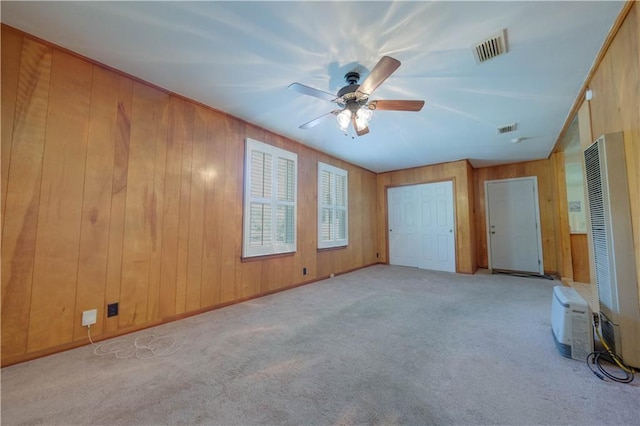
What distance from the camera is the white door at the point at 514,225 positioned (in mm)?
5165

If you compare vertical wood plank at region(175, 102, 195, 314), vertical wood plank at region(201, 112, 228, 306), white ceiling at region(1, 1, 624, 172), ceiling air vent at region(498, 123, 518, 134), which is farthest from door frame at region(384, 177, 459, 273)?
vertical wood plank at region(175, 102, 195, 314)

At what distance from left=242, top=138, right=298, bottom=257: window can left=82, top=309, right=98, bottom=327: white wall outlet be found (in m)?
1.50

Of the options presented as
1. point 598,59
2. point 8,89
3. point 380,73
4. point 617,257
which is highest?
point 598,59

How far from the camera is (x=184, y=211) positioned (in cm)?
273

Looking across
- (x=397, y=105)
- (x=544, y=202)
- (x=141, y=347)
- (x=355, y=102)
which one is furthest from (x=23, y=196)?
(x=544, y=202)

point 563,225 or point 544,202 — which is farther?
point 544,202

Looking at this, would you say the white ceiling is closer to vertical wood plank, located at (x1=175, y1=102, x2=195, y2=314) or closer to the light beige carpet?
vertical wood plank, located at (x1=175, y1=102, x2=195, y2=314)

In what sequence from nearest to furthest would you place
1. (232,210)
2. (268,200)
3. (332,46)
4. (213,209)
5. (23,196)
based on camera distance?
(23,196), (332,46), (213,209), (232,210), (268,200)

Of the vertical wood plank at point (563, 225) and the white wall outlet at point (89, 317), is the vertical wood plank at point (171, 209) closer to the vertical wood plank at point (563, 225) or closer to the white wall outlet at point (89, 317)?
the white wall outlet at point (89, 317)

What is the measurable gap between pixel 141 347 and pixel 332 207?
11.8ft

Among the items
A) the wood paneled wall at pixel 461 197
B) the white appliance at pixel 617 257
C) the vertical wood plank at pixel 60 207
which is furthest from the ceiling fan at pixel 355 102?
the wood paneled wall at pixel 461 197

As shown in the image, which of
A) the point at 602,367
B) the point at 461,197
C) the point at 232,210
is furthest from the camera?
the point at 461,197

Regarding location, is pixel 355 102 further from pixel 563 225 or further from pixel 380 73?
pixel 563 225

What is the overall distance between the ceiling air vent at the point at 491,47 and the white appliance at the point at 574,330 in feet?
6.77
